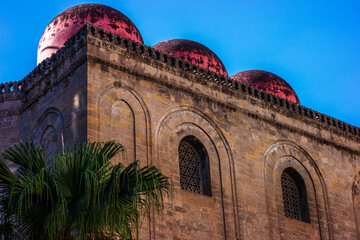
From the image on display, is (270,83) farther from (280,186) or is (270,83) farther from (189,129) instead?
(189,129)

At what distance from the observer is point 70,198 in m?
12.0

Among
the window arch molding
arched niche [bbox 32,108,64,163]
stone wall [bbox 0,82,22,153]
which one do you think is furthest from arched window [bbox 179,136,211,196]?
stone wall [bbox 0,82,22,153]

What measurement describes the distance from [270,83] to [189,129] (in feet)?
19.5

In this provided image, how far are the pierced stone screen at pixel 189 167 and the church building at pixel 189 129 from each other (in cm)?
3

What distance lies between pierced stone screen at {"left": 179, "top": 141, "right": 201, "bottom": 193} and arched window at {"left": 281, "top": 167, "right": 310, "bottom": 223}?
122 inches

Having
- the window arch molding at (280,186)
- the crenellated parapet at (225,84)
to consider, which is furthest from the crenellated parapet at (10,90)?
the window arch molding at (280,186)

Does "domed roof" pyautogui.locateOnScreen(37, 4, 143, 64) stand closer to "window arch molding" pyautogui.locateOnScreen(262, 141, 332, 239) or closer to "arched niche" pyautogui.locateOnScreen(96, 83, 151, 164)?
"arched niche" pyautogui.locateOnScreen(96, 83, 151, 164)

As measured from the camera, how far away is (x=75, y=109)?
16.8 meters

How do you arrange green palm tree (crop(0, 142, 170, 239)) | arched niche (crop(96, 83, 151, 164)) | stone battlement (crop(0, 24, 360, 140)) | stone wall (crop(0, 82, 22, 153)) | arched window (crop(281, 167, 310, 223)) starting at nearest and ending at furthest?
1. green palm tree (crop(0, 142, 170, 239))
2. arched niche (crop(96, 83, 151, 164))
3. stone battlement (crop(0, 24, 360, 140))
4. stone wall (crop(0, 82, 22, 153))
5. arched window (crop(281, 167, 310, 223))

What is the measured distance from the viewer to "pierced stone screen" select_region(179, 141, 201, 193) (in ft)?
59.3

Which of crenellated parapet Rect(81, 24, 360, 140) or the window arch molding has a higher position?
crenellated parapet Rect(81, 24, 360, 140)

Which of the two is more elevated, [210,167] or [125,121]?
[125,121]

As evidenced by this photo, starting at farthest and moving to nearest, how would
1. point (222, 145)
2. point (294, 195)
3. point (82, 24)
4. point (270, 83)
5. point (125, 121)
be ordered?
point (270, 83)
point (294, 195)
point (82, 24)
point (222, 145)
point (125, 121)

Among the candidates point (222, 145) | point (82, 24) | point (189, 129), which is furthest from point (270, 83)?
point (82, 24)
